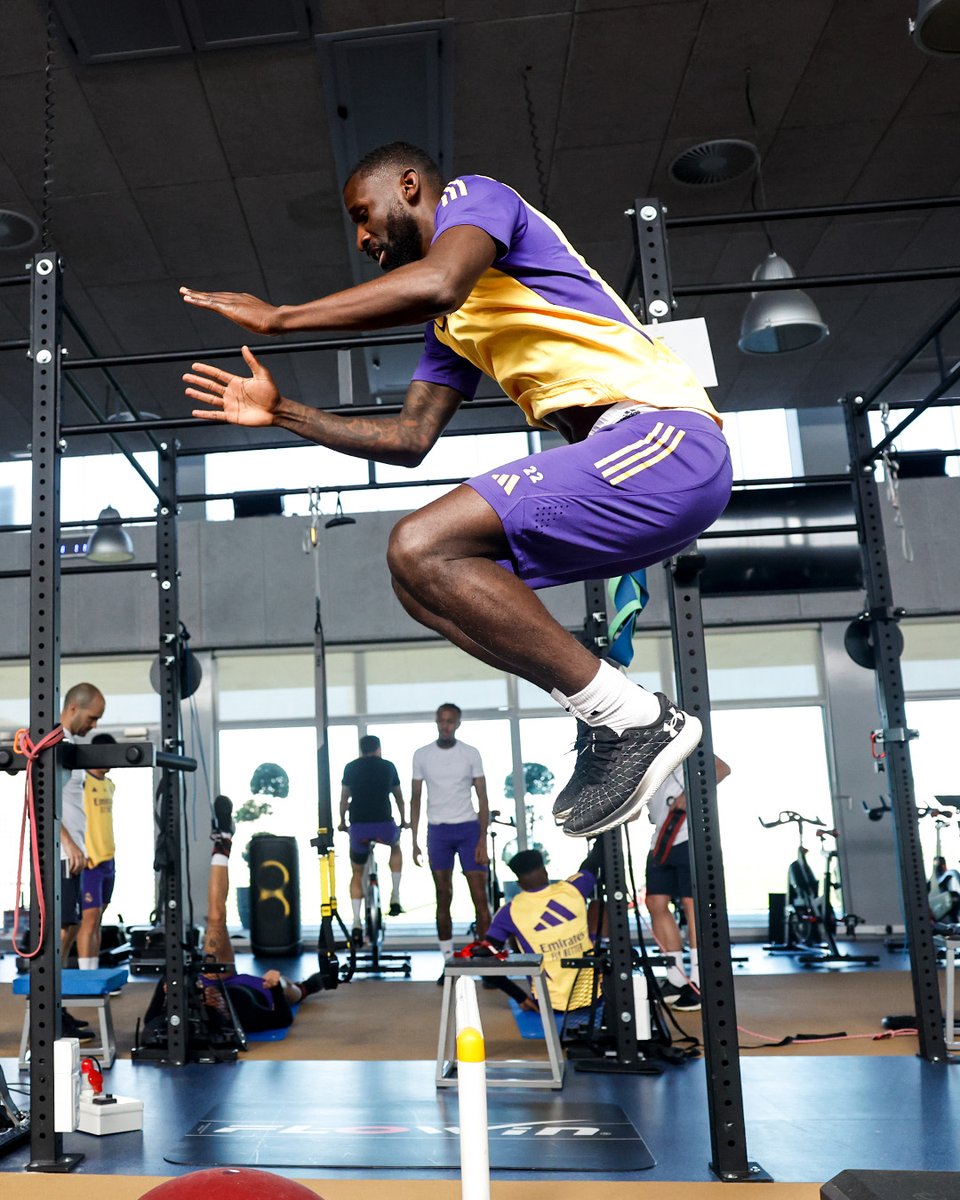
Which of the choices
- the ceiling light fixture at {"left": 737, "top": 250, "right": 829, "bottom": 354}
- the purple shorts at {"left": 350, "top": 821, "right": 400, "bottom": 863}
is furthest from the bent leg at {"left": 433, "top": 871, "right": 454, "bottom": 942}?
the ceiling light fixture at {"left": 737, "top": 250, "right": 829, "bottom": 354}

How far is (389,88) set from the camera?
480cm

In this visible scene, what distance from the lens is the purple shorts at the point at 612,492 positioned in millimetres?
1543

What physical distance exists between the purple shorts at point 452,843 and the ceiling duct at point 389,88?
12.6ft

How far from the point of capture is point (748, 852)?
887 cm

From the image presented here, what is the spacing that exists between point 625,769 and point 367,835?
5.87 m

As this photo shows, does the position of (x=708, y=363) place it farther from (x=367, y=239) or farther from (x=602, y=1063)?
(x=602, y=1063)

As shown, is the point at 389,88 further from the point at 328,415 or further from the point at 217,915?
the point at 217,915

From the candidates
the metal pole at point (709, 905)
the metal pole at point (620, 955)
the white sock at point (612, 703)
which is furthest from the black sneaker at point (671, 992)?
the white sock at point (612, 703)

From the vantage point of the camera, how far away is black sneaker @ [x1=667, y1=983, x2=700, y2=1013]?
512 centimetres

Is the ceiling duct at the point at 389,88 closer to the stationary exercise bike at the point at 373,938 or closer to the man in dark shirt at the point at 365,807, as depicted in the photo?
the man in dark shirt at the point at 365,807

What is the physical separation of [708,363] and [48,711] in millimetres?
1797

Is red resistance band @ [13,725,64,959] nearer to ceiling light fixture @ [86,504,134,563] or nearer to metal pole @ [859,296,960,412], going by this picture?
A: metal pole @ [859,296,960,412]

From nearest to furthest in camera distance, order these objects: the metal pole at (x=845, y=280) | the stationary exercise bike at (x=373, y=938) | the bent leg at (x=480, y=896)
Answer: the metal pole at (x=845, y=280)
the bent leg at (x=480, y=896)
the stationary exercise bike at (x=373, y=938)

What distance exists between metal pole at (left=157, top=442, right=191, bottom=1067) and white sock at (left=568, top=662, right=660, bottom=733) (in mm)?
2817
